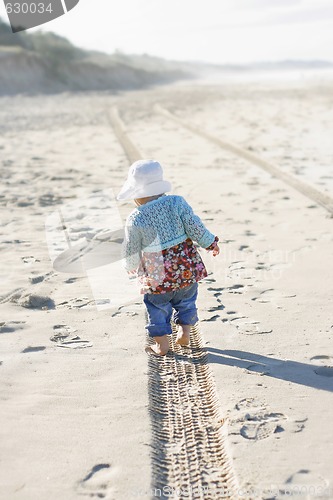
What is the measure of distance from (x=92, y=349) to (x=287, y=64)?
124 meters

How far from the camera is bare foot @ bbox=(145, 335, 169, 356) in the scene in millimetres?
3473

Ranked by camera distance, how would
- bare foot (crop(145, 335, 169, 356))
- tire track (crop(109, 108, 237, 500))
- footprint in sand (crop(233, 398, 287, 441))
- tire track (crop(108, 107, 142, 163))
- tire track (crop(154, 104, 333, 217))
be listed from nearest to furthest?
tire track (crop(109, 108, 237, 500)), footprint in sand (crop(233, 398, 287, 441)), bare foot (crop(145, 335, 169, 356)), tire track (crop(154, 104, 333, 217)), tire track (crop(108, 107, 142, 163))

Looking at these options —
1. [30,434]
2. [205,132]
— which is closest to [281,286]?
[30,434]

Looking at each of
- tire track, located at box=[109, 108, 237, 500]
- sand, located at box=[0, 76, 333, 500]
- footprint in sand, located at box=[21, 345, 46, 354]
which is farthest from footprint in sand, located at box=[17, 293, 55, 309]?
tire track, located at box=[109, 108, 237, 500]

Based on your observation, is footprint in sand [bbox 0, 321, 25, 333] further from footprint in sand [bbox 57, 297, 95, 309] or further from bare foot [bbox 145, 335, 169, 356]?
bare foot [bbox 145, 335, 169, 356]

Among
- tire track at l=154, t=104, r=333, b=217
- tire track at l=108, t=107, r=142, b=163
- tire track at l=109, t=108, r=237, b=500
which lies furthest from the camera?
tire track at l=108, t=107, r=142, b=163

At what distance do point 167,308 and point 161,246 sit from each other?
0.36 meters

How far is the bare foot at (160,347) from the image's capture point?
3.47 metres

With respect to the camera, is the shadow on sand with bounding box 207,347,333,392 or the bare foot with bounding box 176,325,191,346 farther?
the bare foot with bounding box 176,325,191,346

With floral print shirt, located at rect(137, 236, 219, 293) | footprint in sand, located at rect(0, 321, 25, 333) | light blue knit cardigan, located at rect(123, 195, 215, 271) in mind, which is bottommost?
footprint in sand, located at rect(0, 321, 25, 333)

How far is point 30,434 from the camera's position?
2701 mm

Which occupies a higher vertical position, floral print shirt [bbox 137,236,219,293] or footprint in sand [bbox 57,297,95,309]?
floral print shirt [bbox 137,236,219,293]

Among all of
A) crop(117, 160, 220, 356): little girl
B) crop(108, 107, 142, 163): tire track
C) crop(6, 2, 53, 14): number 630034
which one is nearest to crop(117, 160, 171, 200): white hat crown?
crop(117, 160, 220, 356): little girl

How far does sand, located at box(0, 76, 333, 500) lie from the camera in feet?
8.07
